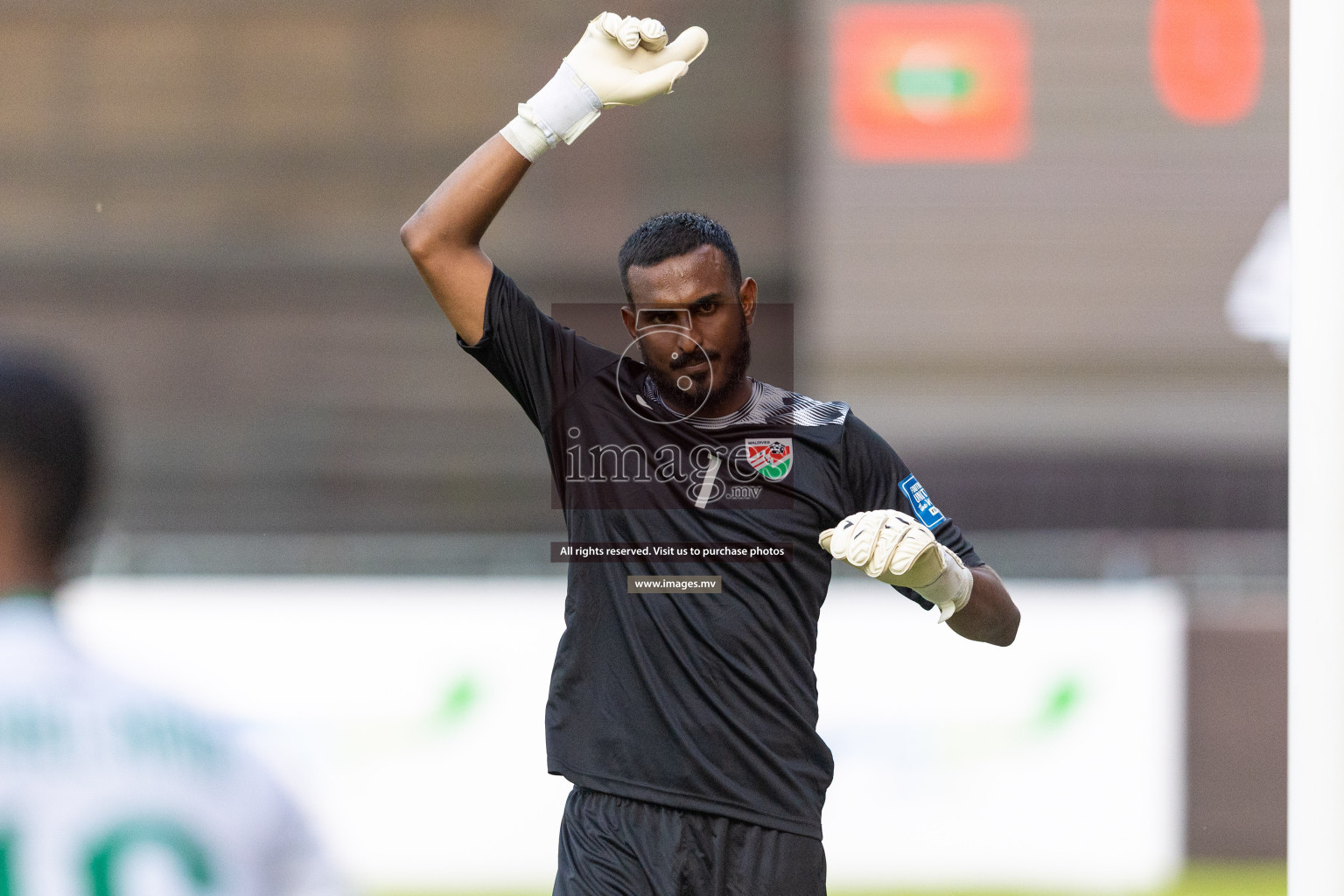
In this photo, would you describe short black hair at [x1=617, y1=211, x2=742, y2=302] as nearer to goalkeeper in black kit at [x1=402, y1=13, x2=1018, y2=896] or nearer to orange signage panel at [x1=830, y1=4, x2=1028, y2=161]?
goalkeeper in black kit at [x1=402, y1=13, x2=1018, y2=896]

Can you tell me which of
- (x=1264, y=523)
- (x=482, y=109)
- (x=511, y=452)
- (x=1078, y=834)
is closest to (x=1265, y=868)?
(x=1078, y=834)

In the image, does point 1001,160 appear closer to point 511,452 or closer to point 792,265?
point 792,265

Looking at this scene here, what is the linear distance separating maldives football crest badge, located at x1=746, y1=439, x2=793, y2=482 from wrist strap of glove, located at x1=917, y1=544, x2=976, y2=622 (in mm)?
230

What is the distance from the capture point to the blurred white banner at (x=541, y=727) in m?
2.90

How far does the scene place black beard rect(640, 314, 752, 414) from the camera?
1.72 metres

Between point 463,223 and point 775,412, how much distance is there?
1.51 feet

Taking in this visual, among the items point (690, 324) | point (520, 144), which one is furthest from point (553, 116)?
point (690, 324)

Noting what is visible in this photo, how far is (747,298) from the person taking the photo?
1742 mm

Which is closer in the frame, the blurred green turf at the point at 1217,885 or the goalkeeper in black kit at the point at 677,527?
the goalkeeper in black kit at the point at 677,527

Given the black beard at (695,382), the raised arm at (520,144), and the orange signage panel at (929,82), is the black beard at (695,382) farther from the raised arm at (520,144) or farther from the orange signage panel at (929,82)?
the orange signage panel at (929,82)

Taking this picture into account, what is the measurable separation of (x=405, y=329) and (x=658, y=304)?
1.92 m

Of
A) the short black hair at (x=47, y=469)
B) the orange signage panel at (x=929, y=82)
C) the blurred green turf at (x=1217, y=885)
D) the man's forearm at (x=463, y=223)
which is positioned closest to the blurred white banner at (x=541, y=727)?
the blurred green turf at (x=1217, y=885)

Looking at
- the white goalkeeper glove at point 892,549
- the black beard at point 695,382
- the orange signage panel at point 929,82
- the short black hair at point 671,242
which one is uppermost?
the orange signage panel at point 929,82
